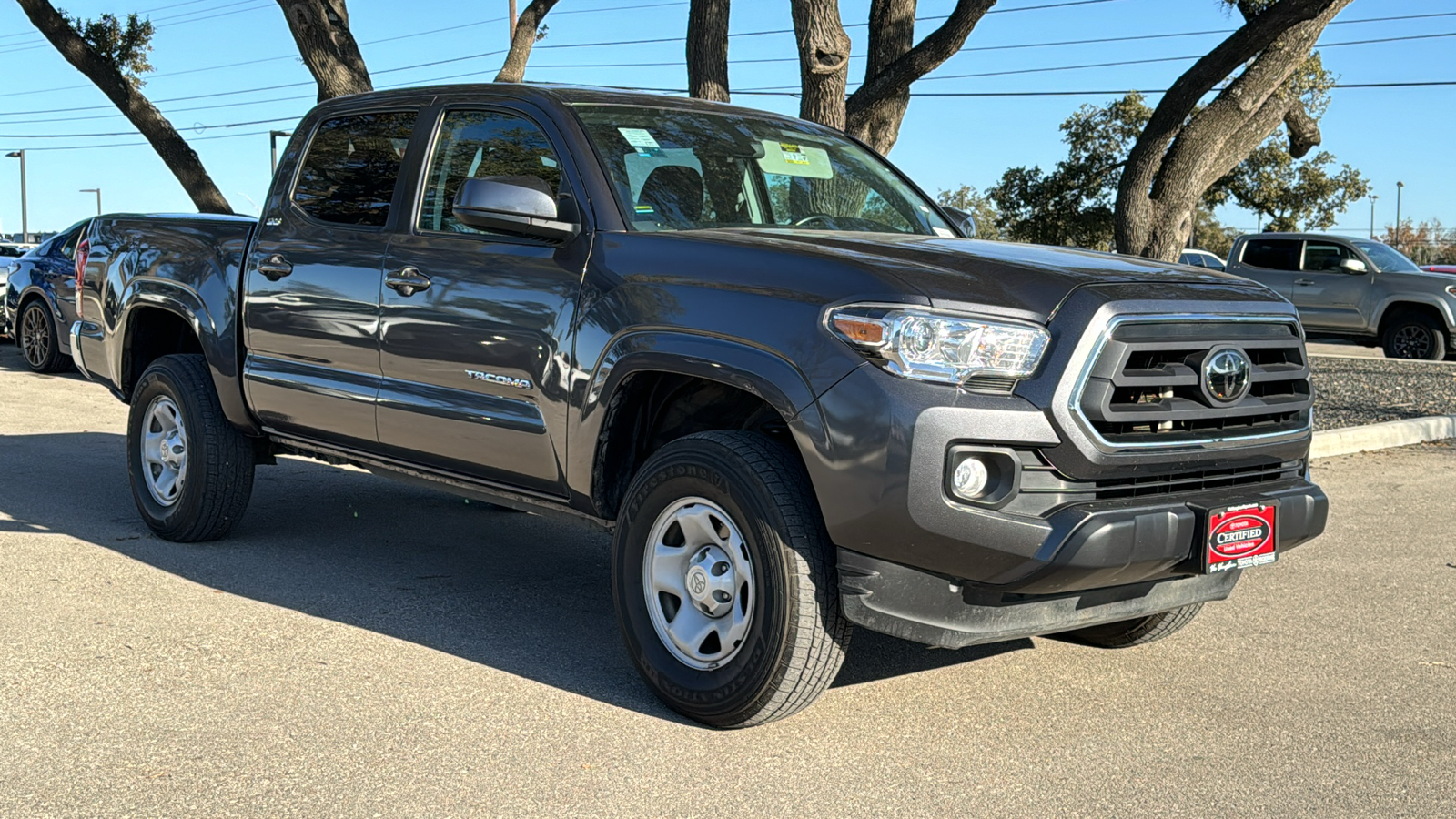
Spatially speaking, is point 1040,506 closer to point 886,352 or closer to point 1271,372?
point 886,352

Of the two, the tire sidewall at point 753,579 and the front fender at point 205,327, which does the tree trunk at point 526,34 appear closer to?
the front fender at point 205,327

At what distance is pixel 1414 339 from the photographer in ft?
64.6

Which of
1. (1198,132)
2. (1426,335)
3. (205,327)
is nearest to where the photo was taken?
(205,327)


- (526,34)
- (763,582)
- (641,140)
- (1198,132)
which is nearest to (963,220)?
(641,140)

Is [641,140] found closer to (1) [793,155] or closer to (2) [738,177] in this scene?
(2) [738,177]

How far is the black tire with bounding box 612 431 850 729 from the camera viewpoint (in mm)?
3988

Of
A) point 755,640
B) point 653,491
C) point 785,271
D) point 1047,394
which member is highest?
point 785,271

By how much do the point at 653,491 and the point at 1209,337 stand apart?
5.52 ft

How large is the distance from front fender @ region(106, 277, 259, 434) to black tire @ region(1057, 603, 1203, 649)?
365 cm

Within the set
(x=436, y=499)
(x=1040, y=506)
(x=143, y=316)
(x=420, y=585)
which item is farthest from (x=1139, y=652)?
(x=143, y=316)

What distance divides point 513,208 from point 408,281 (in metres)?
0.81

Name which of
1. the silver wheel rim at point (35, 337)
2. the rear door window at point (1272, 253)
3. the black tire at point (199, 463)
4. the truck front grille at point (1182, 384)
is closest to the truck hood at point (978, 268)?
the truck front grille at point (1182, 384)

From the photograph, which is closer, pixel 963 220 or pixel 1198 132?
pixel 963 220

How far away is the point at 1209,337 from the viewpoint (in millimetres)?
4082
